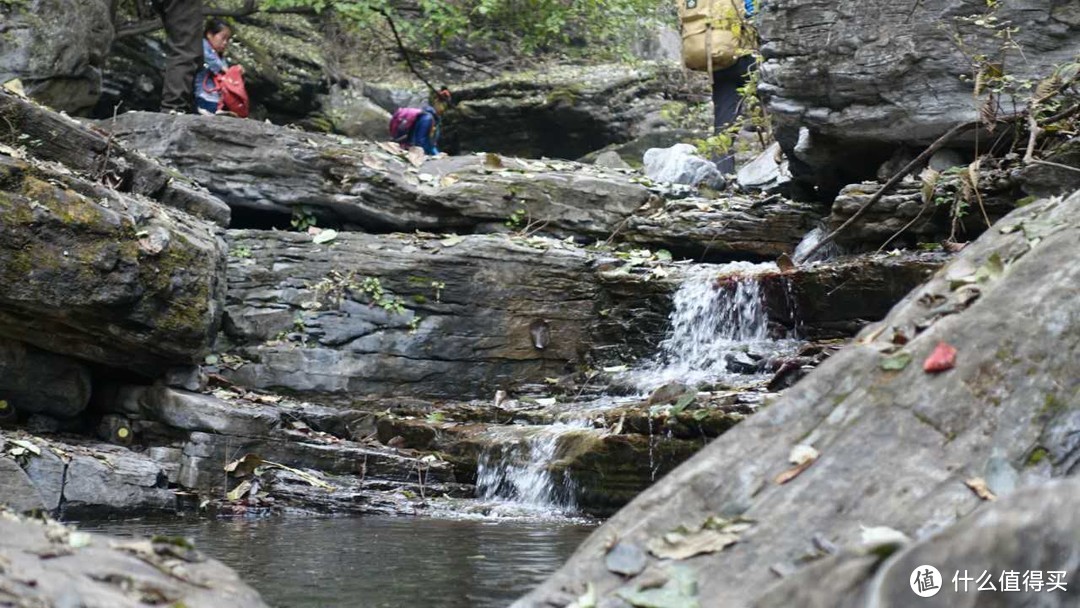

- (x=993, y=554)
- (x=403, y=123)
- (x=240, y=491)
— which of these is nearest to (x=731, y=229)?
(x=403, y=123)

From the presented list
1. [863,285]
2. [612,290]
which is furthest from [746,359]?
[612,290]

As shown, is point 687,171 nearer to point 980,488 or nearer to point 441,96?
point 441,96

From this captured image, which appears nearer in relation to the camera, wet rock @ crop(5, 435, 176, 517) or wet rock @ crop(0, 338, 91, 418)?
wet rock @ crop(5, 435, 176, 517)

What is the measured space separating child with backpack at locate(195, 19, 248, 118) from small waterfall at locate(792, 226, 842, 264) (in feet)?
22.2

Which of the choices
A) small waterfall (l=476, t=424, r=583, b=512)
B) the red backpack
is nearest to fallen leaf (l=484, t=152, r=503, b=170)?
the red backpack

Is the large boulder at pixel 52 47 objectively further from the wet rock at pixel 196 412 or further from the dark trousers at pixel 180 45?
the wet rock at pixel 196 412

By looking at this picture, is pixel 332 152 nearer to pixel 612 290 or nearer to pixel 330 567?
pixel 612 290

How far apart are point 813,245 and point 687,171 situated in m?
3.11

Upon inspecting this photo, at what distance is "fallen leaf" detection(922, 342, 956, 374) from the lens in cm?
412

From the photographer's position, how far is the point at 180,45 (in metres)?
14.1

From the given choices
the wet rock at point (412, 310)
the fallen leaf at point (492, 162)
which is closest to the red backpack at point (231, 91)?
the wet rock at point (412, 310)

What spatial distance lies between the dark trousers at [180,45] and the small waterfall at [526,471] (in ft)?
22.7

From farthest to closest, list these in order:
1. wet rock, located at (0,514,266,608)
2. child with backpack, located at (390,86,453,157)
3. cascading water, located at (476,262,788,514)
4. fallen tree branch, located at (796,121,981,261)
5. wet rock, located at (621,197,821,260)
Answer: child with backpack, located at (390,86,453,157) → wet rock, located at (621,197,821,260) → cascading water, located at (476,262,788,514) → fallen tree branch, located at (796,121,981,261) → wet rock, located at (0,514,266,608)

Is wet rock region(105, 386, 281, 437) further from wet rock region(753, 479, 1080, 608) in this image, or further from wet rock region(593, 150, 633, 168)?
wet rock region(593, 150, 633, 168)
